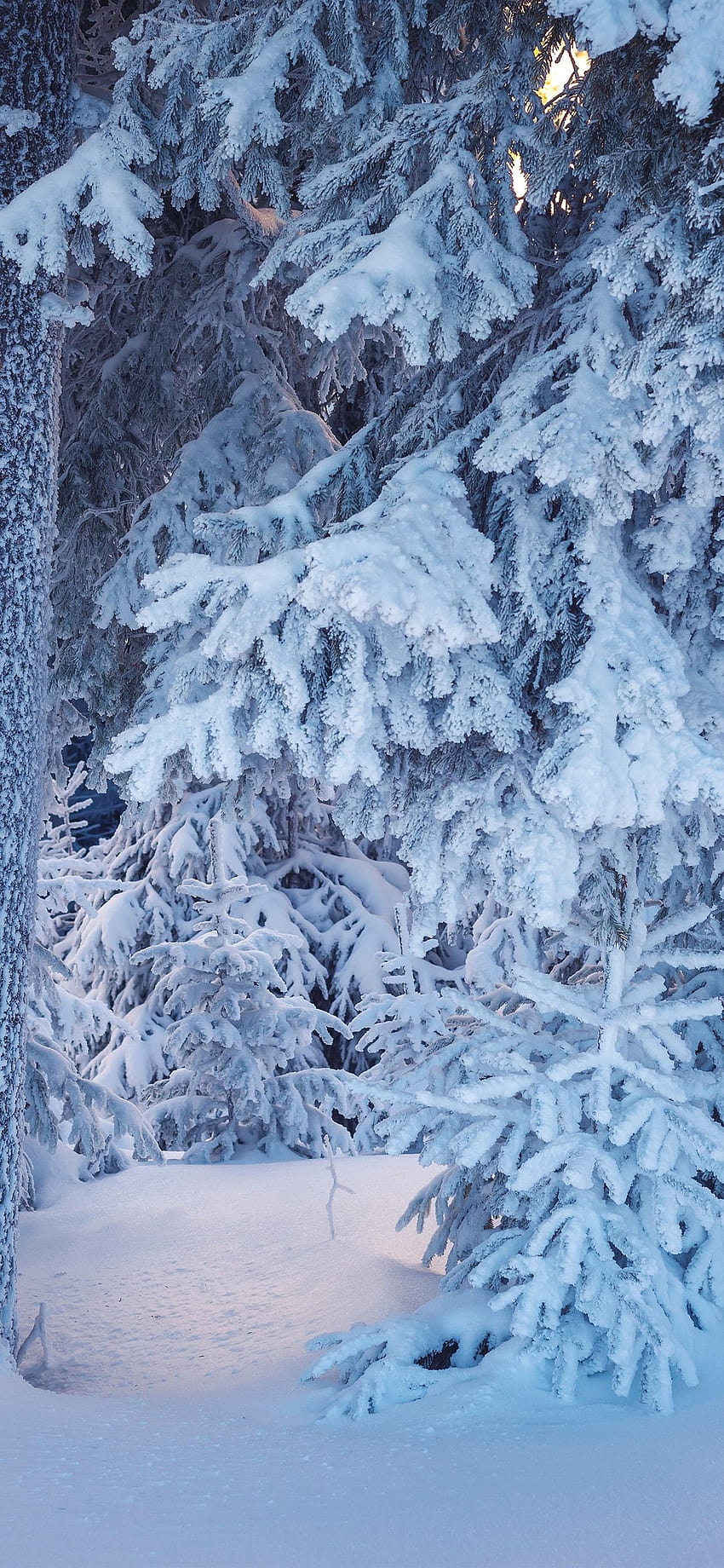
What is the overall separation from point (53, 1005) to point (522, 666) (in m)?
4.14

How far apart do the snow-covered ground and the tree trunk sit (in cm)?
97

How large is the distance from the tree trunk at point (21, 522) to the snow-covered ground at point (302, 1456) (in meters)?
0.97

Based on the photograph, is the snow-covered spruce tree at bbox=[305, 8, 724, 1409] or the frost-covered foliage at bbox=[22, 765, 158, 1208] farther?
the frost-covered foliage at bbox=[22, 765, 158, 1208]

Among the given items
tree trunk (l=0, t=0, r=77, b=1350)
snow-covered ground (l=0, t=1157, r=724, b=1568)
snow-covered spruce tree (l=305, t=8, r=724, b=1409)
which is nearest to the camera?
snow-covered ground (l=0, t=1157, r=724, b=1568)

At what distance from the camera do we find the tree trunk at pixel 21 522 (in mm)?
4785

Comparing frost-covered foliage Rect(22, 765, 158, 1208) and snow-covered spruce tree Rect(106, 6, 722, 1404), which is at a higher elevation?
snow-covered spruce tree Rect(106, 6, 722, 1404)

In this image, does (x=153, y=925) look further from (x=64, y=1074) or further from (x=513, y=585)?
(x=513, y=585)

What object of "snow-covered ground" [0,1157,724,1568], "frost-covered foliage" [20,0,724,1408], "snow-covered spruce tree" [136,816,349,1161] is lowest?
"snow-covered ground" [0,1157,724,1568]

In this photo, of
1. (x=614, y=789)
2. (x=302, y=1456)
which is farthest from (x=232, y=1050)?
(x=614, y=789)

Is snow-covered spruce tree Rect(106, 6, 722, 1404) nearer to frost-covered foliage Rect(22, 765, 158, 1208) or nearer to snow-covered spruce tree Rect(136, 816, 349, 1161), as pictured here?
frost-covered foliage Rect(22, 765, 158, 1208)

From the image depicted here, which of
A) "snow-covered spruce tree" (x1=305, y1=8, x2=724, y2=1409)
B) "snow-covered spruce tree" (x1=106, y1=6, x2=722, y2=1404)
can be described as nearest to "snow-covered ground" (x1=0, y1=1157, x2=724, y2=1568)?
"snow-covered spruce tree" (x1=305, y1=8, x2=724, y2=1409)

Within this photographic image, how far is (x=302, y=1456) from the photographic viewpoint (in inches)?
126

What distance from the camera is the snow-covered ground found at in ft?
8.16

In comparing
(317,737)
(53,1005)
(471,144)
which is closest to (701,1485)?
(317,737)
